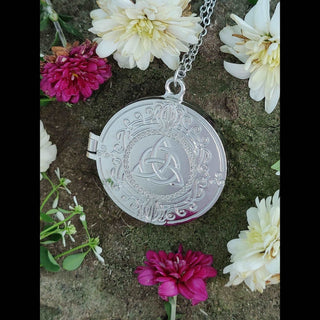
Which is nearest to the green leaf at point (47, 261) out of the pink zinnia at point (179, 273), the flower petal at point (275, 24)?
the pink zinnia at point (179, 273)

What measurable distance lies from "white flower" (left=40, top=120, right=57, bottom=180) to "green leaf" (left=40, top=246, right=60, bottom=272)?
24 centimetres

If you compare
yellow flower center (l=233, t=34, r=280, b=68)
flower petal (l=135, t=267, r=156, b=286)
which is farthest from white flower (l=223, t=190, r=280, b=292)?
yellow flower center (l=233, t=34, r=280, b=68)

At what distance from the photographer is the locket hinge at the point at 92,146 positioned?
4.21 feet

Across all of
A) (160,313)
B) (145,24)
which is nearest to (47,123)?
(145,24)

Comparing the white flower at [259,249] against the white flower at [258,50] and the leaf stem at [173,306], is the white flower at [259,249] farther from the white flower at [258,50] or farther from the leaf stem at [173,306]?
the white flower at [258,50]

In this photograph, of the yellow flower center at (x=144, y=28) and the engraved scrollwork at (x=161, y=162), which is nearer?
the yellow flower center at (x=144, y=28)

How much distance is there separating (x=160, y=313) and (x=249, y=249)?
1.18 feet

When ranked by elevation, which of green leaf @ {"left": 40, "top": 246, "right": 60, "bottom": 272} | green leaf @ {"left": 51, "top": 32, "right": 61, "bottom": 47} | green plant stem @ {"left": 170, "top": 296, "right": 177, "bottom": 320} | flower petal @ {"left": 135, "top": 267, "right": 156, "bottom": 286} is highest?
green leaf @ {"left": 51, "top": 32, "right": 61, "bottom": 47}

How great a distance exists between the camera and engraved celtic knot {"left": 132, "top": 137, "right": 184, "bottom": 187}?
1.24 meters

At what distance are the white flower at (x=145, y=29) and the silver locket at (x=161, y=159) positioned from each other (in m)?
0.11

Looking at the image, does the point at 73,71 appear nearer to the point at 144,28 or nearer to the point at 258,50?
Result: the point at 144,28

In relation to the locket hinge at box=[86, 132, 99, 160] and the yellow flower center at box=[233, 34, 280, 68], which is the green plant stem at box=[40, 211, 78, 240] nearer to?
the locket hinge at box=[86, 132, 99, 160]

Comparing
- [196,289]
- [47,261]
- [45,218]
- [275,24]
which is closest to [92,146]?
[45,218]

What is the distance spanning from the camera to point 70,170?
4.39ft
